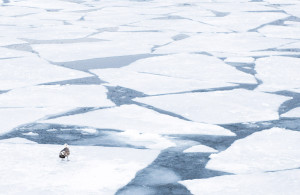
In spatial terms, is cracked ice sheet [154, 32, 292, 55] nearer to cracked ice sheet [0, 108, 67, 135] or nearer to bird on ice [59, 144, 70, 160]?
cracked ice sheet [0, 108, 67, 135]

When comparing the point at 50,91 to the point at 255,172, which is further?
the point at 50,91

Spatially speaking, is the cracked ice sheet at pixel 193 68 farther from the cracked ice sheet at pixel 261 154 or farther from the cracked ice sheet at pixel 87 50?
the cracked ice sheet at pixel 261 154

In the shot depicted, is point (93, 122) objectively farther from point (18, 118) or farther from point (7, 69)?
point (7, 69)

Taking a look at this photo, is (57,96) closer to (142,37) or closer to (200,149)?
(200,149)

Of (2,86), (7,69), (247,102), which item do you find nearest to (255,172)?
(247,102)

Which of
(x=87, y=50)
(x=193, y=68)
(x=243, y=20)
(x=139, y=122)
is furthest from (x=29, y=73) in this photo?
(x=243, y=20)

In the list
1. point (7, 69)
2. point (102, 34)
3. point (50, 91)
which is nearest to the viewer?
point (50, 91)

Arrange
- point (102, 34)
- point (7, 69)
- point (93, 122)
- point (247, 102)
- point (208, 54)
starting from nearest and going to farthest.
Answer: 1. point (93, 122)
2. point (247, 102)
3. point (7, 69)
4. point (208, 54)
5. point (102, 34)
